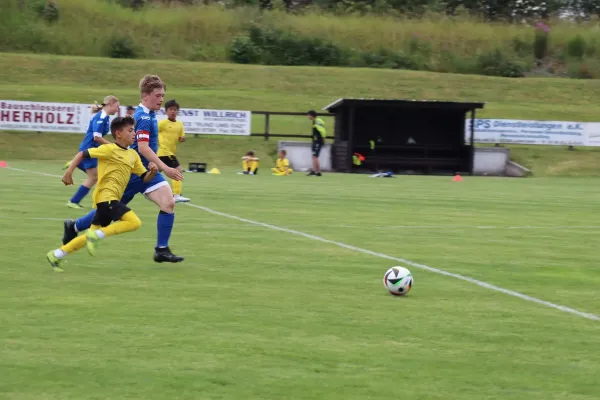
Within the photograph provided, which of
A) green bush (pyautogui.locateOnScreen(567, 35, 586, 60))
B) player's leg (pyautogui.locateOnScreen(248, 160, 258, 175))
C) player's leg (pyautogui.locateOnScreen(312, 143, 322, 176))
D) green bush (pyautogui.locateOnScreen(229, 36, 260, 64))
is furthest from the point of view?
green bush (pyautogui.locateOnScreen(567, 35, 586, 60))

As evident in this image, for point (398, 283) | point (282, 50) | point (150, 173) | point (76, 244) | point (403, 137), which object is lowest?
point (398, 283)

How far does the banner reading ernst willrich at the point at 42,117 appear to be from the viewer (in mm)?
39344

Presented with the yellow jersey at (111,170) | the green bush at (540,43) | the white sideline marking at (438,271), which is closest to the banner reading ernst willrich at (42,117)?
the white sideline marking at (438,271)

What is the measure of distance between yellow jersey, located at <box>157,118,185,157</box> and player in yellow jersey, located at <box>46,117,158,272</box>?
9138 millimetres

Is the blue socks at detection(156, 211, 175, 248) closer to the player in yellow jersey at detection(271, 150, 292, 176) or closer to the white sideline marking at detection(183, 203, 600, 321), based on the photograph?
the white sideline marking at detection(183, 203, 600, 321)

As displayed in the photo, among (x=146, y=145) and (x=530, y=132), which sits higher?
(x=146, y=145)

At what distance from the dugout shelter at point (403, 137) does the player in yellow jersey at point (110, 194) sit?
27.6 metres

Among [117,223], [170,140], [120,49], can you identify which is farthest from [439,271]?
[120,49]

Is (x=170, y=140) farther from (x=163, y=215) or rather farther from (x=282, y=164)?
(x=282, y=164)

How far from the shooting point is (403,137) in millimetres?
39219

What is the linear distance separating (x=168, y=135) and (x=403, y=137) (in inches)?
842

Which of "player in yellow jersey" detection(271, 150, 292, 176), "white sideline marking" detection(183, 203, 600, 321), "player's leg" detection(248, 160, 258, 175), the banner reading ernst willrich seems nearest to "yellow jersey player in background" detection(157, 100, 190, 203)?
"white sideline marking" detection(183, 203, 600, 321)

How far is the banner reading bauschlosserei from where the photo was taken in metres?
Answer: 40.2

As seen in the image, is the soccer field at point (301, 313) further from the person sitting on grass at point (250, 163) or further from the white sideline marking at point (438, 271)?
the person sitting on grass at point (250, 163)
